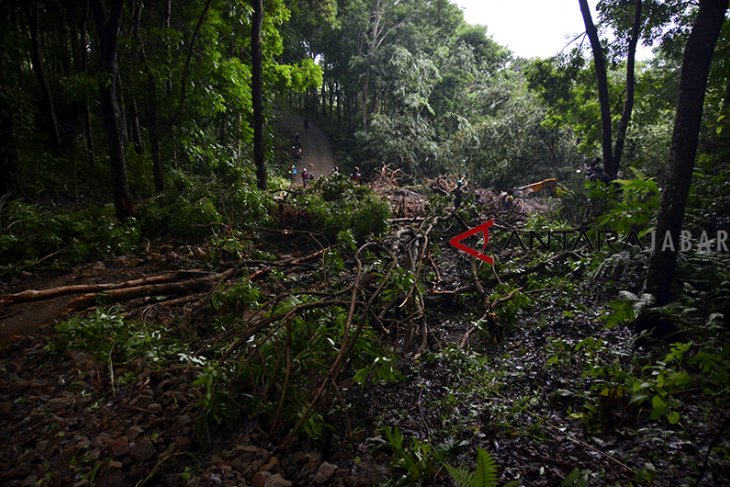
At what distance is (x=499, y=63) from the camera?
1033 inches

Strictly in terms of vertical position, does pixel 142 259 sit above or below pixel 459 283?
above

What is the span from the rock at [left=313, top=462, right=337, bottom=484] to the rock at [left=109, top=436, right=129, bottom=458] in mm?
1378

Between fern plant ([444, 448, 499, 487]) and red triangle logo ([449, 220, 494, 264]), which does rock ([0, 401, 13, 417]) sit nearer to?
fern plant ([444, 448, 499, 487])

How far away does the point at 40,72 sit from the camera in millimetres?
11055

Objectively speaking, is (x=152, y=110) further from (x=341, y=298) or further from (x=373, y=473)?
(x=373, y=473)

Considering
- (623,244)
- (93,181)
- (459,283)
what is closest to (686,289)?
(623,244)

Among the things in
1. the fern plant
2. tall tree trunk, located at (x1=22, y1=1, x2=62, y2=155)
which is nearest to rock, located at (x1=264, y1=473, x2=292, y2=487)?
the fern plant

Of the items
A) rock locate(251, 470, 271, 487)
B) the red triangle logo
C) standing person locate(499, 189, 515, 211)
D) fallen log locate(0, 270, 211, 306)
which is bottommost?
rock locate(251, 470, 271, 487)

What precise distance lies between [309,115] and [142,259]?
25.3 m

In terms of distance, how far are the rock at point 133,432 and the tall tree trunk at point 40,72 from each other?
42.1 ft

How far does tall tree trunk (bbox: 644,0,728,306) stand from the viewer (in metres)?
3.18

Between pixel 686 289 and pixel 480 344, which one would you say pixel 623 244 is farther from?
pixel 480 344

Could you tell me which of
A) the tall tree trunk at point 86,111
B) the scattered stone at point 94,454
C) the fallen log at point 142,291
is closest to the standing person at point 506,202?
the fallen log at point 142,291

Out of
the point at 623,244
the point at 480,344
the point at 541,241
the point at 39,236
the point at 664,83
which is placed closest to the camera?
the point at 480,344
